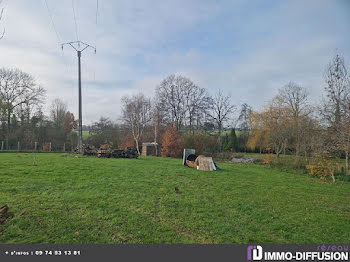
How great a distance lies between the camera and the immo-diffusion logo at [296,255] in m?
3.37

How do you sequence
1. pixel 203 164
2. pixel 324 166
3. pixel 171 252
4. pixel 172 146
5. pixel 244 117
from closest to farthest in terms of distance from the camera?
pixel 171 252
pixel 324 166
pixel 203 164
pixel 172 146
pixel 244 117

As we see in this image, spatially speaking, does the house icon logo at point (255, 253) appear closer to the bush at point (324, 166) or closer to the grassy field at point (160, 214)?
the grassy field at point (160, 214)

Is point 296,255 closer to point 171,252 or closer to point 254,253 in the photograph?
point 254,253

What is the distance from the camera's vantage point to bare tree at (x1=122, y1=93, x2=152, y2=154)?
108 feet

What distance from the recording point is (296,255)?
11.3 feet

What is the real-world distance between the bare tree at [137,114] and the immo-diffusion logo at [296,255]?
28980mm

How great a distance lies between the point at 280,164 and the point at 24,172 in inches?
748

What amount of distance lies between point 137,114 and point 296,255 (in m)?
31.3

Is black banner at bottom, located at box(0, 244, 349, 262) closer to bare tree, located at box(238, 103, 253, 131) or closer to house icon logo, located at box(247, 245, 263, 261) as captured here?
house icon logo, located at box(247, 245, 263, 261)

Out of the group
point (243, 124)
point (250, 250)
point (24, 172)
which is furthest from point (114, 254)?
point (243, 124)

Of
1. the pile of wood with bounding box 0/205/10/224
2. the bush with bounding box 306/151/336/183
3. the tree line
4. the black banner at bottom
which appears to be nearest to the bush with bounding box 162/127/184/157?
the tree line

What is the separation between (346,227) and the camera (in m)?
4.64

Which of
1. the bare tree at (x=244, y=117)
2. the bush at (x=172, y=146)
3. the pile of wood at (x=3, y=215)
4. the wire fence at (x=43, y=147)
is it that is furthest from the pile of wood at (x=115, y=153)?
the bare tree at (x=244, y=117)

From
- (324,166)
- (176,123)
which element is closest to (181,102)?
(176,123)
